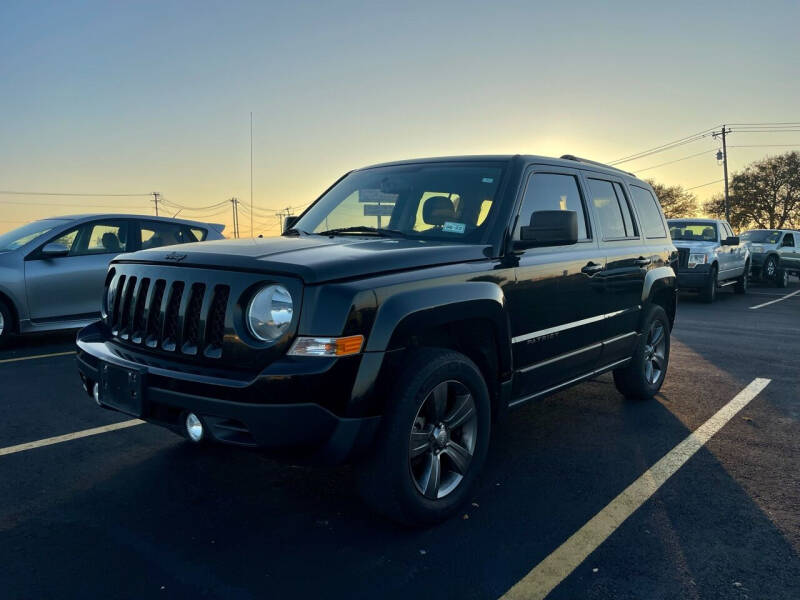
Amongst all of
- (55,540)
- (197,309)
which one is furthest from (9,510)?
(197,309)

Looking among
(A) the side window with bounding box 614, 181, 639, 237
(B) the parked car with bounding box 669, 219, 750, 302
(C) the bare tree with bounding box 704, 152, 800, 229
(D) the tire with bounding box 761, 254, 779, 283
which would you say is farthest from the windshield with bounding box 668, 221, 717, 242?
(C) the bare tree with bounding box 704, 152, 800, 229

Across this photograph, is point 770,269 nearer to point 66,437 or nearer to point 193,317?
point 66,437

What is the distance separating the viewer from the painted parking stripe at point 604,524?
2.70m

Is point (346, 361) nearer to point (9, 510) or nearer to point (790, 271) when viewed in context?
point (9, 510)

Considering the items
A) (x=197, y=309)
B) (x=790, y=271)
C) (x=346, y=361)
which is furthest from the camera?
(x=790, y=271)

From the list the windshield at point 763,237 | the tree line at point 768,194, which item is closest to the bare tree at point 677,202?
the tree line at point 768,194

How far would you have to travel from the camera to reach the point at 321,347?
275 centimetres

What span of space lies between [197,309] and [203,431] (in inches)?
21.8

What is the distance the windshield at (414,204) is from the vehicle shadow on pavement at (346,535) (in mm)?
1480

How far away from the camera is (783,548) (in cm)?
304

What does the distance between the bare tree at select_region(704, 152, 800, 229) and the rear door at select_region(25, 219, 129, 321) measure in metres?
63.9

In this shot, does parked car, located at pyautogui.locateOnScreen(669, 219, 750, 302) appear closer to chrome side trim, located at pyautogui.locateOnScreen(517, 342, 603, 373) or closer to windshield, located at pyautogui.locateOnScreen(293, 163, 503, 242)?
chrome side trim, located at pyautogui.locateOnScreen(517, 342, 603, 373)

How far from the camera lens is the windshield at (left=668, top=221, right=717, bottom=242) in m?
15.6

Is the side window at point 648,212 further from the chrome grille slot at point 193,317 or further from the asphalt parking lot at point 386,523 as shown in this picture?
the chrome grille slot at point 193,317
